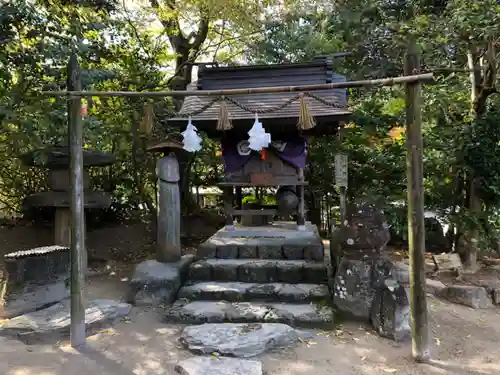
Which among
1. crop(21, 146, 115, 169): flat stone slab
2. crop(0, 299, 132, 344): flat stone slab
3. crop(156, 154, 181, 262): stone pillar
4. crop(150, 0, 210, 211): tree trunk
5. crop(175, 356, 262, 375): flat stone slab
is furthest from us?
crop(150, 0, 210, 211): tree trunk

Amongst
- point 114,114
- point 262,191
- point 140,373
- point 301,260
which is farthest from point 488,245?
point 114,114

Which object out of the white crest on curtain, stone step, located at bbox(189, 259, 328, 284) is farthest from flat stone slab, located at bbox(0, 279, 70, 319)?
the white crest on curtain

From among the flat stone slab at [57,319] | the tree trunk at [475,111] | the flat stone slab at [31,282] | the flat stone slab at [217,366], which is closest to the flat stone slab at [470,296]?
the tree trunk at [475,111]

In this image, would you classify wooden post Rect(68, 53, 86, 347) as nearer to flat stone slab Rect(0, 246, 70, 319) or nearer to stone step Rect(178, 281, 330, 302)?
flat stone slab Rect(0, 246, 70, 319)

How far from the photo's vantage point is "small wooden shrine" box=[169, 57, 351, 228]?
6555 millimetres

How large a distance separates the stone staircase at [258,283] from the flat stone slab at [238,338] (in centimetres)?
29

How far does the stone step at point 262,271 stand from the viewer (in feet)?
17.8

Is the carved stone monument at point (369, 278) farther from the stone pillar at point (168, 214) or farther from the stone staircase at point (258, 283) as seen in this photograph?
the stone pillar at point (168, 214)

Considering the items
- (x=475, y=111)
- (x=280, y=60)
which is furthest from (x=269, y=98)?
(x=280, y=60)

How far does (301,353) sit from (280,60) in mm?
9700

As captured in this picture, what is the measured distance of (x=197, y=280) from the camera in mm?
5602

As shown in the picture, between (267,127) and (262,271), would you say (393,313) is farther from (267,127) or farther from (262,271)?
(267,127)

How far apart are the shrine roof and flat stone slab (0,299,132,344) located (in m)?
2.92

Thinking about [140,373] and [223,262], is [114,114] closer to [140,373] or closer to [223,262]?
[223,262]
